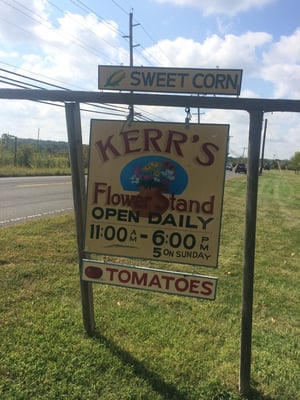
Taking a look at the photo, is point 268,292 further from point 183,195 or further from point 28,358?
point 28,358

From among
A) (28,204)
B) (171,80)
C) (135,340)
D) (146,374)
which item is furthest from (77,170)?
(28,204)

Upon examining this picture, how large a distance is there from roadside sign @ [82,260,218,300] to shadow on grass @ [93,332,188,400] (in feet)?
2.07

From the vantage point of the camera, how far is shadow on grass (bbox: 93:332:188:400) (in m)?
2.63

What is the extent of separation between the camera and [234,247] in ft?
22.0

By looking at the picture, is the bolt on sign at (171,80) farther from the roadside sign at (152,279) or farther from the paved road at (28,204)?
the paved road at (28,204)

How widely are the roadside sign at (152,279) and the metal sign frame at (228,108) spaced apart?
223 mm

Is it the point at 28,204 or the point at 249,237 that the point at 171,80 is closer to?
the point at 249,237

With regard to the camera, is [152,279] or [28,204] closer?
[152,279]

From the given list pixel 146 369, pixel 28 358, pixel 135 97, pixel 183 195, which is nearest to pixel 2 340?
pixel 28 358

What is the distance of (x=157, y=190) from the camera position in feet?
9.11

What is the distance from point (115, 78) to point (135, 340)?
2.19 meters

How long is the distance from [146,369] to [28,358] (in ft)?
3.07

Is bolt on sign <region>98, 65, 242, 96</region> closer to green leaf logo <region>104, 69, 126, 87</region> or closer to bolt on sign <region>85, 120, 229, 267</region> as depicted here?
green leaf logo <region>104, 69, 126, 87</region>

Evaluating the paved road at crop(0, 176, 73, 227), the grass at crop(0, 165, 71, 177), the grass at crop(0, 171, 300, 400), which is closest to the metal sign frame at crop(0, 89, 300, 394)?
the grass at crop(0, 171, 300, 400)
